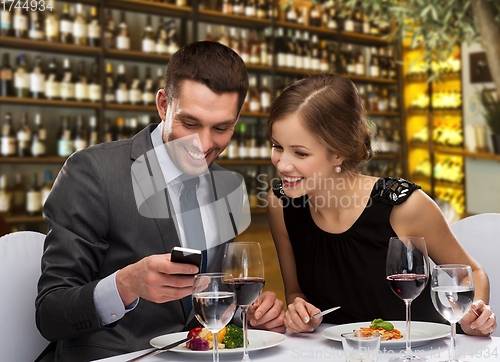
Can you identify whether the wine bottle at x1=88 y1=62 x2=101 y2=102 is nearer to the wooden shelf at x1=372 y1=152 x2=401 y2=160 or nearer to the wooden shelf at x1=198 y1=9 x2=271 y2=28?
the wooden shelf at x1=198 y1=9 x2=271 y2=28

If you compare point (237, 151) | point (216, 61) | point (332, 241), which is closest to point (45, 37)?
point (237, 151)

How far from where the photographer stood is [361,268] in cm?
144

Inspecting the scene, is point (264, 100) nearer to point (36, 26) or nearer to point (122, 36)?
point (122, 36)

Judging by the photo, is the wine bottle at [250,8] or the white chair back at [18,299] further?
the wine bottle at [250,8]

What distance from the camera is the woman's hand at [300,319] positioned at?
109 centimetres

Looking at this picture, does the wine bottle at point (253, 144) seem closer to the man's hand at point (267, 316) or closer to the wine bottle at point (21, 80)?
the wine bottle at point (21, 80)

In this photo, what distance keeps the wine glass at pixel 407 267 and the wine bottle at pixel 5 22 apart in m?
2.99

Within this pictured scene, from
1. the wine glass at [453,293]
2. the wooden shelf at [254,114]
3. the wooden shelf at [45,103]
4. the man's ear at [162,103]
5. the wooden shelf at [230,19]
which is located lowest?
the wine glass at [453,293]

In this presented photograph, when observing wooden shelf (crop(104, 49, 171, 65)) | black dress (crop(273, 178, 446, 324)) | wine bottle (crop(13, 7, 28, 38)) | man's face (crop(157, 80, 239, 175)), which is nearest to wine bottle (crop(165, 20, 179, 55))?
wooden shelf (crop(104, 49, 171, 65))

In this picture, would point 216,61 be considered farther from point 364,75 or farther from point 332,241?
point 364,75

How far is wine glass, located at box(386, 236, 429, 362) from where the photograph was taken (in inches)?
37.3

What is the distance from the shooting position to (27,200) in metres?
3.24

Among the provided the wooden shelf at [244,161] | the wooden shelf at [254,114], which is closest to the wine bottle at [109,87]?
the wooden shelf at [244,161]

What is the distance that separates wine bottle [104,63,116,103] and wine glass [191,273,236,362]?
2.89m
